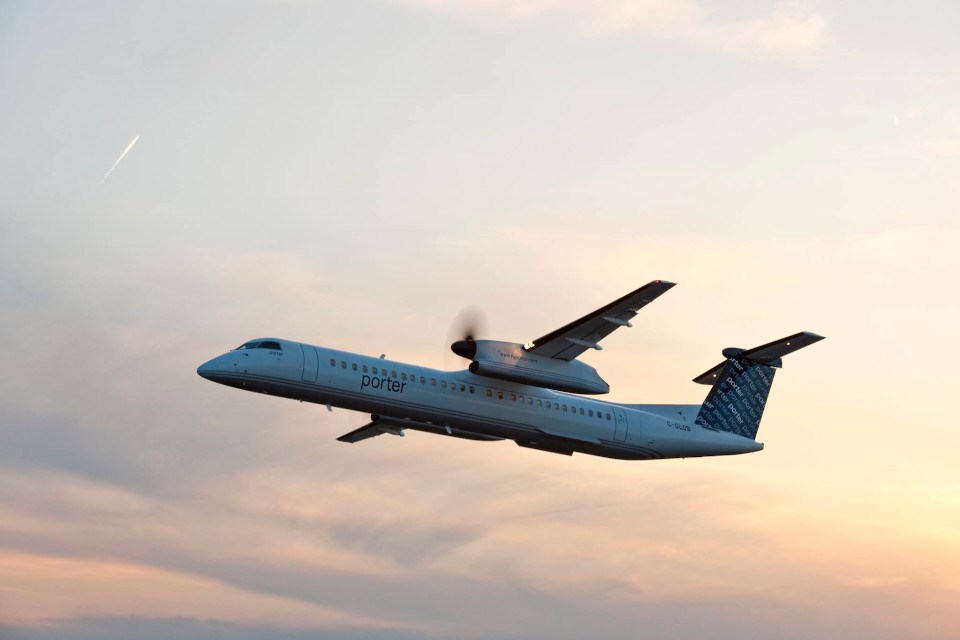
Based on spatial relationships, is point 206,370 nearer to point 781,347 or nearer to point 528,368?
point 528,368

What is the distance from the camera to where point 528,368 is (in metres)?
37.4

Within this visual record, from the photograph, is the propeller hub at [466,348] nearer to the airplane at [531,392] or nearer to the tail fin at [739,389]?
the airplane at [531,392]

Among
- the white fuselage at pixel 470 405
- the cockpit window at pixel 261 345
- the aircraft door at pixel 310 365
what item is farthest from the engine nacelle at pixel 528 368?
the cockpit window at pixel 261 345

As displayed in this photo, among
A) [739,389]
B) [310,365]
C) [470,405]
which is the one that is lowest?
[470,405]

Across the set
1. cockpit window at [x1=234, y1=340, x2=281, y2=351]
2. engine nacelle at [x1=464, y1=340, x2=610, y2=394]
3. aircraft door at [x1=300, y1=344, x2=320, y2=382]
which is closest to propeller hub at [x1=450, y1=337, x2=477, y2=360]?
engine nacelle at [x1=464, y1=340, x2=610, y2=394]

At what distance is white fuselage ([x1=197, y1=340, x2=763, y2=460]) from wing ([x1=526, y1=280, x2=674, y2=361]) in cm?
192

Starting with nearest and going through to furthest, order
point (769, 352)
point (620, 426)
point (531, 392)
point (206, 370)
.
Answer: point (206, 370) → point (531, 392) → point (620, 426) → point (769, 352)

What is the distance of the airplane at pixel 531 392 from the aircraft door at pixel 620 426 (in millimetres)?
44

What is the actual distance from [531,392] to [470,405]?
2.54 m

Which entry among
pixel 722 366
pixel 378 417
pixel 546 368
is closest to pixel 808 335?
pixel 722 366

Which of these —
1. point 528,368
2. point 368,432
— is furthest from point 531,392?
point 368,432

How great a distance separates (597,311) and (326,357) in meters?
8.34

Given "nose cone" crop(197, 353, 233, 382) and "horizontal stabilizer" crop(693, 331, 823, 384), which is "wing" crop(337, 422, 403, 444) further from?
"horizontal stabilizer" crop(693, 331, 823, 384)

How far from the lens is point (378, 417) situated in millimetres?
37781
